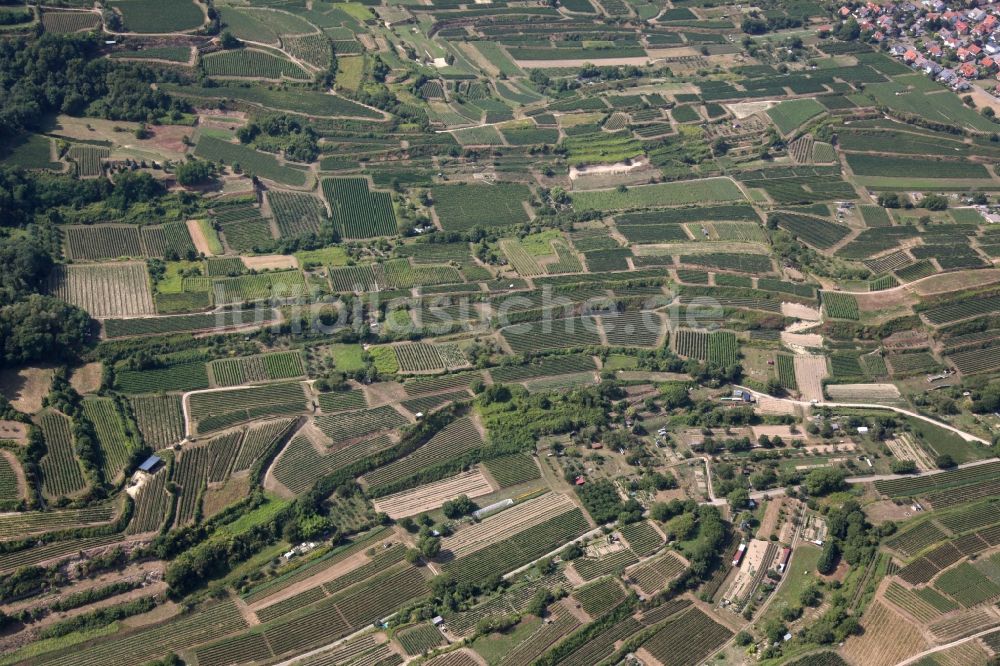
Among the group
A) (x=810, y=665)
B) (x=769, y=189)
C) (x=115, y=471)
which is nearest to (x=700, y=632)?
(x=810, y=665)

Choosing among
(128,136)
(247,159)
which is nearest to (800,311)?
(247,159)

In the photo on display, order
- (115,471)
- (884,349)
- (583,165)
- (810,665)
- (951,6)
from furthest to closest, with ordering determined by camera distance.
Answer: (951,6)
(583,165)
(884,349)
(115,471)
(810,665)

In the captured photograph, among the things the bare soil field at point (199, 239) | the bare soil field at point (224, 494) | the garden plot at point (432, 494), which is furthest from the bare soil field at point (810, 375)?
the bare soil field at point (199, 239)

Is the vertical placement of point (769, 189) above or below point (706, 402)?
above

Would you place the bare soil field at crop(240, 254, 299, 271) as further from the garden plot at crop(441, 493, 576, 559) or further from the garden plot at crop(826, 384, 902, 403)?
the garden plot at crop(826, 384, 902, 403)

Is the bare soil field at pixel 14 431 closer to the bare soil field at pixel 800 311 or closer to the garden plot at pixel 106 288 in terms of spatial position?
the garden plot at pixel 106 288

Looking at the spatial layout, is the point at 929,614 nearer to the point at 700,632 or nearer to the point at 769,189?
the point at 700,632

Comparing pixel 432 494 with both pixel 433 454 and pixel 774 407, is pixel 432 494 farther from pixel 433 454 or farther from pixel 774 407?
pixel 774 407
